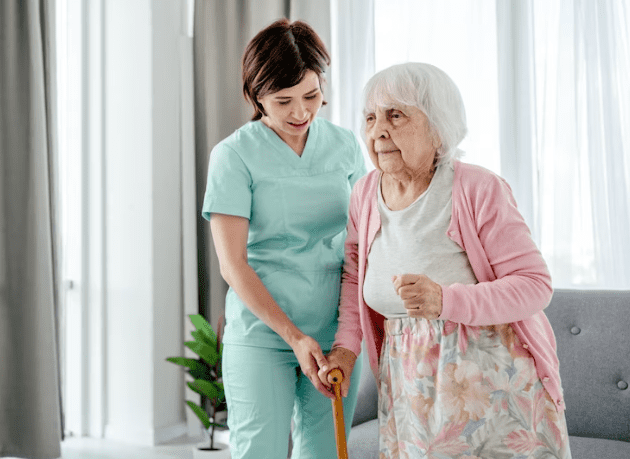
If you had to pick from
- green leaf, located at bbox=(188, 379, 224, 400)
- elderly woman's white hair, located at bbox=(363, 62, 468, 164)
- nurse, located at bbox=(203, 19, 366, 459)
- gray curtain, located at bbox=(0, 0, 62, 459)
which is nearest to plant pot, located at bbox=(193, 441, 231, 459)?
green leaf, located at bbox=(188, 379, 224, 400)

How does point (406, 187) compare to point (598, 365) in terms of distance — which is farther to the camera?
point (598, 365)

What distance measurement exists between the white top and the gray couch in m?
0.95

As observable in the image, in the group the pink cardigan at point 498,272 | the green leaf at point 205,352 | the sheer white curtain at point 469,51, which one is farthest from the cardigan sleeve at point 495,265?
the green leaf at point 205,352

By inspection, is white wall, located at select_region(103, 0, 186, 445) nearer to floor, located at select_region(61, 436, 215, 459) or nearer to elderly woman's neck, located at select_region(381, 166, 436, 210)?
floor, located at select_region(61, 436, 215, 459)

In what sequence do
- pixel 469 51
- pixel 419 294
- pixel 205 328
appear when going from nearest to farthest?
pixel 419 294
pixel 469 51
pixel 205 328

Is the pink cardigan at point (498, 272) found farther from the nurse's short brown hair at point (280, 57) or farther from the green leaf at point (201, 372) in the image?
the green leaf at point (201, 372)

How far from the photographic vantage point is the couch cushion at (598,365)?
79.1 inches

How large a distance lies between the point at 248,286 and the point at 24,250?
1.89 meters

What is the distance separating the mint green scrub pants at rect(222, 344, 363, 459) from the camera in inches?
52.1

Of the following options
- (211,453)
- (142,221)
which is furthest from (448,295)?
(142,221)

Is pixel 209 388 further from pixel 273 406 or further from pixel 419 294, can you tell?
pixel 419 294

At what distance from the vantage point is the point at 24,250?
2.84 meters

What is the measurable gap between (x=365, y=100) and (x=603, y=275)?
158 cm

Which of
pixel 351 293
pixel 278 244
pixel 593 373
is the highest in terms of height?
pixel 278 244
